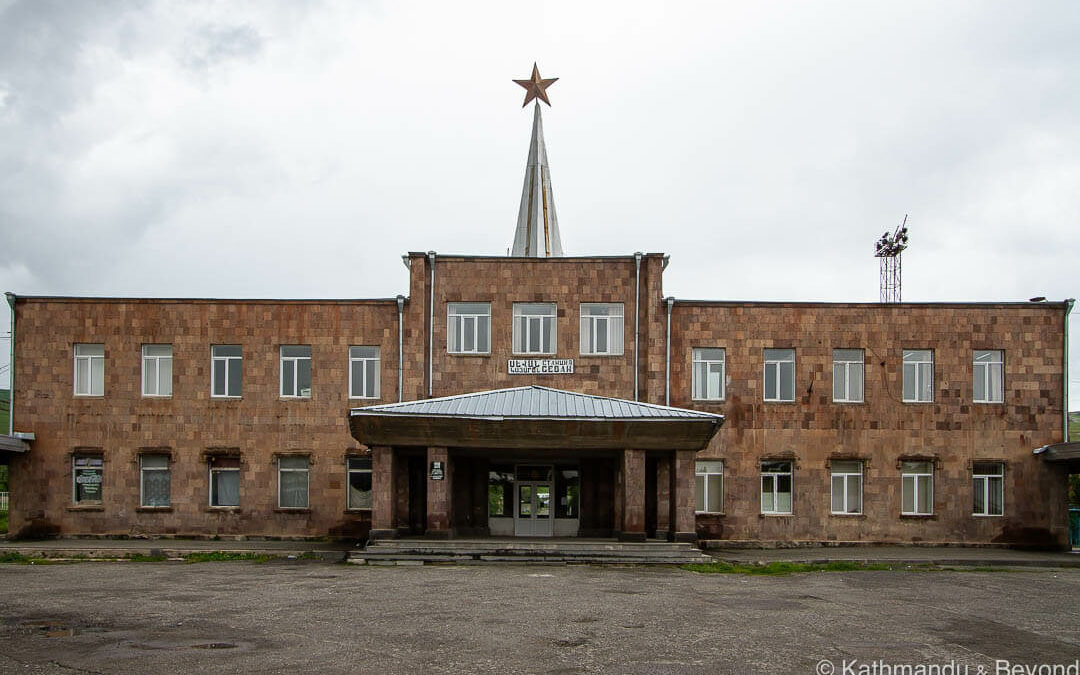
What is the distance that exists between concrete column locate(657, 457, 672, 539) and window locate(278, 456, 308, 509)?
10401 mm

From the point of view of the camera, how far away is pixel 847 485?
29406 mm

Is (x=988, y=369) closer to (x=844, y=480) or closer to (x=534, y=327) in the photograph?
(x=844, y=480)

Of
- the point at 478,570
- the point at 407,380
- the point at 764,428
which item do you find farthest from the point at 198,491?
the point at 764,428

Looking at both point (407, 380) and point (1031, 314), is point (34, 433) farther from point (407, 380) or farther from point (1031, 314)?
point (1031, 314)

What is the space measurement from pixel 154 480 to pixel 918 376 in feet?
74.5

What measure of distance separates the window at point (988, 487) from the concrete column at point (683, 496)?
9.06 m

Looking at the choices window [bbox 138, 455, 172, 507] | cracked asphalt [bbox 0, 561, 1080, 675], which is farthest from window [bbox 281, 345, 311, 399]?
cracked asphalt [bbox 0, 561, 1080, 675]

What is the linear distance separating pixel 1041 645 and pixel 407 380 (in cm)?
1928

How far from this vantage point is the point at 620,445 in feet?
85.7

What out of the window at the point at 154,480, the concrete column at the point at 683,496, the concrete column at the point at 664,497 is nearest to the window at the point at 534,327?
the concrete column at the point at 664,497

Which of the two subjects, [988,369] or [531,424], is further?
[988,369]

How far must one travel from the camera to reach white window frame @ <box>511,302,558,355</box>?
96.3 feet

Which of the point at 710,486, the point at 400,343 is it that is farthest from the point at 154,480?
the point at 710,486

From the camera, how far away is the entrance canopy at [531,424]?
25172mm
